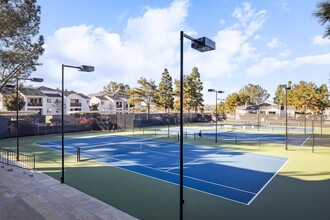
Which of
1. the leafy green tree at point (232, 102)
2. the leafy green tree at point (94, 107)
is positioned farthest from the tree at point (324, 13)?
the leafy green tree at point (94, 107)

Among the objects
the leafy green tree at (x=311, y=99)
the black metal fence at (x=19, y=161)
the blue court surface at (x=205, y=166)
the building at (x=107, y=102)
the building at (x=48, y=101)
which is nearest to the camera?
the blue court surface at (x=205, y=166)

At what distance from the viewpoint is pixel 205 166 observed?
13.9 metres

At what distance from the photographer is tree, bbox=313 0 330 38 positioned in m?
6.71

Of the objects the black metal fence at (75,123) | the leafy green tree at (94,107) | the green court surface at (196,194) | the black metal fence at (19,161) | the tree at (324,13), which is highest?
the tree at (324,13)

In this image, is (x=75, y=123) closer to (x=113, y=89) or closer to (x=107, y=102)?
(x=107, y=102)

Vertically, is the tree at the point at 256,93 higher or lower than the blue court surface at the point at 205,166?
higher

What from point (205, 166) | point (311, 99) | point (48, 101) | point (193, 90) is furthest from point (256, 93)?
point (205, 166)

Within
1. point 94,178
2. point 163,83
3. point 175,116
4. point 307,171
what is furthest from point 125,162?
point 163,83

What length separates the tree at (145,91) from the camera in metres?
49.4

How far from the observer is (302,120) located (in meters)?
43.9

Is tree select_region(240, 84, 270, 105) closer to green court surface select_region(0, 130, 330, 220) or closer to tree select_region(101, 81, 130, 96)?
tree select_region(101, 81, 130, 96)

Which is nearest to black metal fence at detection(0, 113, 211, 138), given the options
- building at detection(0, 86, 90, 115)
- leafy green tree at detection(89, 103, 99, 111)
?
building at detection(0, 86, 90, 115)

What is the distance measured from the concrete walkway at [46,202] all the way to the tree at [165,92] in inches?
1669

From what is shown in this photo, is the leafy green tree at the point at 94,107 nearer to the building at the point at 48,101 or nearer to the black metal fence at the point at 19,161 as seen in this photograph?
the building at the point at 48,101
